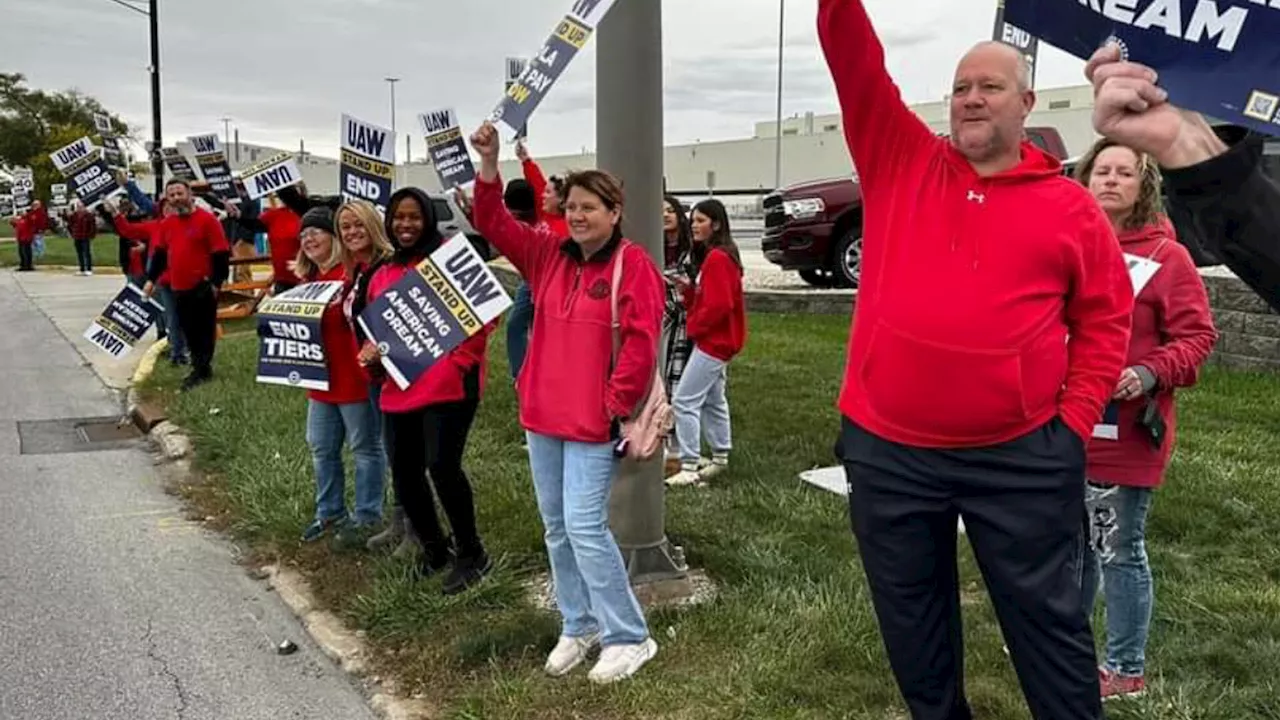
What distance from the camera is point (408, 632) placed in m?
4.36

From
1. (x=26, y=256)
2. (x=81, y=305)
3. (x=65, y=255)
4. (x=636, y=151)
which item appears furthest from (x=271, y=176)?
(x=65, y=255)

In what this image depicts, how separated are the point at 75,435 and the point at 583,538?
6476 millimetres

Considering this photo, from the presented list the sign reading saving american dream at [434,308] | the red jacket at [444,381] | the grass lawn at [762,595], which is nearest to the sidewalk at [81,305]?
the grass lawn at [762,595]

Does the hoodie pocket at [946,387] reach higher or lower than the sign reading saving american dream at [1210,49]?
lower

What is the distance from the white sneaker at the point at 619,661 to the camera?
3.79 m

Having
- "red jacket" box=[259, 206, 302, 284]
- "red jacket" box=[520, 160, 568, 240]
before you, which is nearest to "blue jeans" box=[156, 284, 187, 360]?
"red jacket" box=[259, 206, 302, 284]

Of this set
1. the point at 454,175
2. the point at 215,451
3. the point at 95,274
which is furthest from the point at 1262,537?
the point at 95,274

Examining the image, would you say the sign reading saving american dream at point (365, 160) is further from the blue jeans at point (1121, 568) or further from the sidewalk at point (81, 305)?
the sidewalk at point (81, 305)

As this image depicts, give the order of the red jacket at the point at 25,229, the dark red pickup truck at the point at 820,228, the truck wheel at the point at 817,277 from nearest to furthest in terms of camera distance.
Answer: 1. the dark red pickup truck at the point at 820,228
2. the truck wheel at the point at 817,277
3. the red jacket at the point at 25,229

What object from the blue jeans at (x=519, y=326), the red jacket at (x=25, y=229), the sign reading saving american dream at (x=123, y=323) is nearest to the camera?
the blue jeans at (x=519, y=326)

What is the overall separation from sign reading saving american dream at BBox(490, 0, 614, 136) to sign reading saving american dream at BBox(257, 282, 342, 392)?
1.85 meters

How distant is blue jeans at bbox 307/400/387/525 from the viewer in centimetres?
543

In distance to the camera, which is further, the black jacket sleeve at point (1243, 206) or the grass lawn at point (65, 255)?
the grass lawn at point (65, 255)

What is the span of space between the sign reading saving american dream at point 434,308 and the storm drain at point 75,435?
4786 mm
